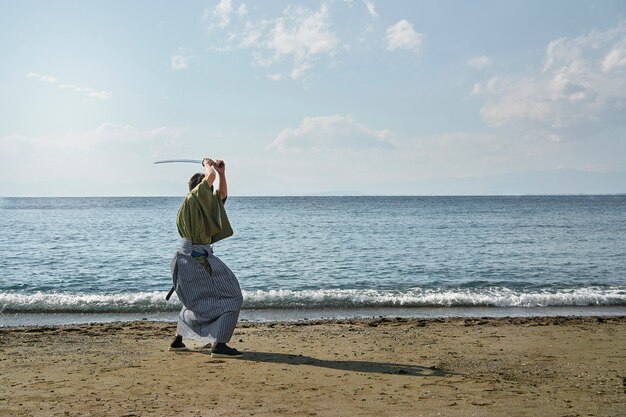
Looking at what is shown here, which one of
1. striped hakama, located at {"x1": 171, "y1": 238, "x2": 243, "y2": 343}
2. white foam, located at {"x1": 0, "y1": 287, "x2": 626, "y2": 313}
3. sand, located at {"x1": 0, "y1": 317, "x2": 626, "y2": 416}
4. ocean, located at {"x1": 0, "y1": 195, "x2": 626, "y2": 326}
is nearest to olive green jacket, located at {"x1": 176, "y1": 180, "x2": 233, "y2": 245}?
striped hakama, located at {"x1": 171, "y1": 238, "x2": 243, "y2": 343}

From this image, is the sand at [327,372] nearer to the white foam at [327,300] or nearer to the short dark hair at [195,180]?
the short dark hair at [195,180]

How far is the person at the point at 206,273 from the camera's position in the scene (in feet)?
22.7

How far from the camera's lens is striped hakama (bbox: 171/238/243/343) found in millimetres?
6953

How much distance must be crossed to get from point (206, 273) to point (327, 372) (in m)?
1.77

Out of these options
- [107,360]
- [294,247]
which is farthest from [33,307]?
[294,247]

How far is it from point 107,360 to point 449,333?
15.1 ft

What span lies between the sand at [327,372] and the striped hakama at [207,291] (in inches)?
13.8

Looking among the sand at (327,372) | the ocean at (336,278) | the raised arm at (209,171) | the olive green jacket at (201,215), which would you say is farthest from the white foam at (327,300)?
the raised arm at (209,171)

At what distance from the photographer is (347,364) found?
675 cm

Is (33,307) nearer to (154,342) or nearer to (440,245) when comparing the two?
(154,342)

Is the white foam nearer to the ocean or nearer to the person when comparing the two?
the ocean

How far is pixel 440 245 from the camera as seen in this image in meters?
25.8

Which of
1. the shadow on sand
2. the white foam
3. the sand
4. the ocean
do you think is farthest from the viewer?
the white foam

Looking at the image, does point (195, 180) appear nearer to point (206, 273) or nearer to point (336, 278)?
point (206, 273)
